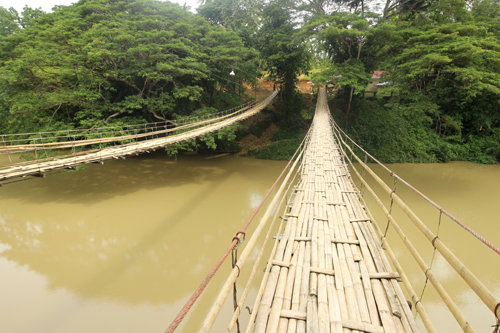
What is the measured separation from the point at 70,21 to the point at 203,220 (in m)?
8.56

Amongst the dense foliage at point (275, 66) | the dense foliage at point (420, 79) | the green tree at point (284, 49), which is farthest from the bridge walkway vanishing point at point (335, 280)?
the green tree at point (284, 49)

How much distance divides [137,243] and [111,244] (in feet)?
1.59

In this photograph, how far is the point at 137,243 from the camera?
14.3 ft

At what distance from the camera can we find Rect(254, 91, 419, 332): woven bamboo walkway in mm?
1289

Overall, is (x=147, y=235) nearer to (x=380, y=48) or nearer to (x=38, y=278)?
(x=38, y=278)

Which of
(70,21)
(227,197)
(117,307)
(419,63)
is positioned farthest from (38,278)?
(419,63)

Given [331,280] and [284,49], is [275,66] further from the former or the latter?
[331,280]

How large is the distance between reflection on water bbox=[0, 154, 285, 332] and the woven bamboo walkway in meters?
2.01

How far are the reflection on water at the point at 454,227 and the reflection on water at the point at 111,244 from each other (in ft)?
10.0

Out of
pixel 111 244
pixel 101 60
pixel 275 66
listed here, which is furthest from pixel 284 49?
pixel 111 244

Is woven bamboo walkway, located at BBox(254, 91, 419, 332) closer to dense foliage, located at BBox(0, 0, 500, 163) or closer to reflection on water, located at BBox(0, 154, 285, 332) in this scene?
reflection on water, located at BBox(0, 154, 285, 332)

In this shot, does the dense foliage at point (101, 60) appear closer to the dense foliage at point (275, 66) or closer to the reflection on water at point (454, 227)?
the dense foliage at point (275, 66)

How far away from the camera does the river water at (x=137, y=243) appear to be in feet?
9.98

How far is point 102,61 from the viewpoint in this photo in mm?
7438
